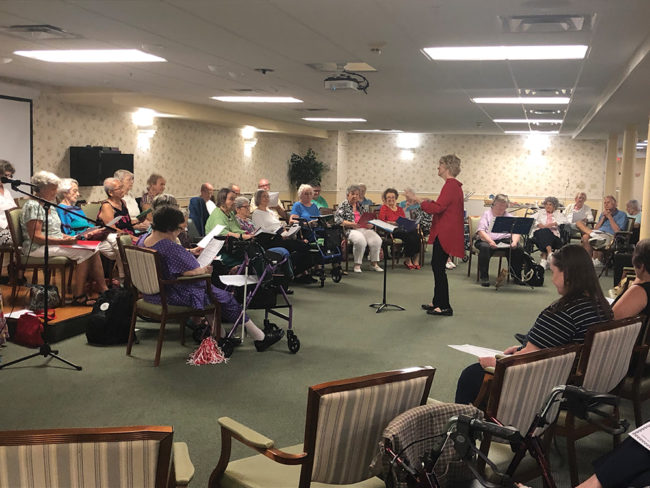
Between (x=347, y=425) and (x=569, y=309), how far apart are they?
163 cm

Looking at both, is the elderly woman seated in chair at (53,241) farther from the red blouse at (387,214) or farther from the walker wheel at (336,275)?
the red blouse at (387,214)

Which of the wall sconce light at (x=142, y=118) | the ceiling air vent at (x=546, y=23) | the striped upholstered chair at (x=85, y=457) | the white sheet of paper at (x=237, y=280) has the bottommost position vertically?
the white sheet of paper at (x=237, y=280)

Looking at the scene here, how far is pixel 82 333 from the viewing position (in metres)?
6.11

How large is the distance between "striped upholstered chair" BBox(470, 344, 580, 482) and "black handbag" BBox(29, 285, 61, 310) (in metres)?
4.79

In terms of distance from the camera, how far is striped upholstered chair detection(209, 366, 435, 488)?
2.08 m

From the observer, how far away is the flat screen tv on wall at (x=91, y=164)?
1022 centimetres

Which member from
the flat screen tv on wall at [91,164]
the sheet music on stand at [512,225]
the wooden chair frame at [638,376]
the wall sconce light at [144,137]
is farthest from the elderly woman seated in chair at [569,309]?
the wall sconce light at [144,137]

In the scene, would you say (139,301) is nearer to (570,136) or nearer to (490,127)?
(490,127)

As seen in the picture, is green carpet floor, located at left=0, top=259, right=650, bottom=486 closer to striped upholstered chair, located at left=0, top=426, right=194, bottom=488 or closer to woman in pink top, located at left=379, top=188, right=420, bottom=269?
striped upholstered chair, located at left=0, top=426, right=194, bottom=488

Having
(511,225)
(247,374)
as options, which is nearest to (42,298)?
(247,374)

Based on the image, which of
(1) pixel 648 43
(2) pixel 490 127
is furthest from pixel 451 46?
(2) pixel 490 127

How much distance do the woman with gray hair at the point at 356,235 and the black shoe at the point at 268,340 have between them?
15.3 feet

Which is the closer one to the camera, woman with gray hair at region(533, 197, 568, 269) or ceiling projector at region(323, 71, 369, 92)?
ceiling projector at region(323, 71, 369, 92)

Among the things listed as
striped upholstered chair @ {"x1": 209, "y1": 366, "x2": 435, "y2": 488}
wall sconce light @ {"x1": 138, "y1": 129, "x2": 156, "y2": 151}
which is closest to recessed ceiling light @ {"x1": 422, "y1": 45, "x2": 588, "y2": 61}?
striped upholstered chair @ {"x1": 209, "y1": 366, "x2": 435, "y2": 488}
